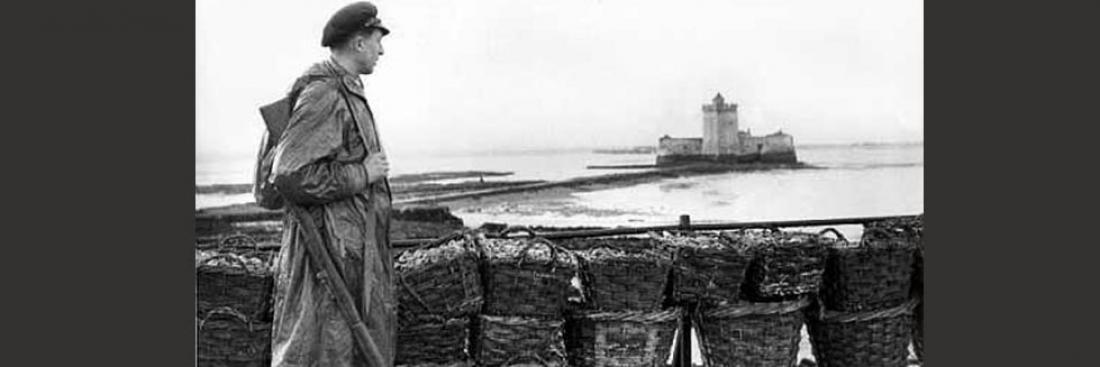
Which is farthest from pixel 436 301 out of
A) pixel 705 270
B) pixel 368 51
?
pixel 705 270

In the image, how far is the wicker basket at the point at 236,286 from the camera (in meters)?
7.79

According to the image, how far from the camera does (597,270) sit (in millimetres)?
7984

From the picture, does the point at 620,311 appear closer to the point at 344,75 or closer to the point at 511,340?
the point at 511,340

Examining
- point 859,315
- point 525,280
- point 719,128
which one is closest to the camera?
point 525,280

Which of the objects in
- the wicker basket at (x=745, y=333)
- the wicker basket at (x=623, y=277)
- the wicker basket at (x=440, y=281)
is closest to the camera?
the wicker basket at (x=440, y=281)

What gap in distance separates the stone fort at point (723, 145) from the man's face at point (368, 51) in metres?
1.76

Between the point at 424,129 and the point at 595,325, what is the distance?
122cm

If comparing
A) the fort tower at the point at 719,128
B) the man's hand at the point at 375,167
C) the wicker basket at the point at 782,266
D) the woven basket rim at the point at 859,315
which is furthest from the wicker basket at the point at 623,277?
the man's hand at the point at 375,167

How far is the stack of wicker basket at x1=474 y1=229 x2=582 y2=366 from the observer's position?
309 inches

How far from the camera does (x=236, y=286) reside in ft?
25.6

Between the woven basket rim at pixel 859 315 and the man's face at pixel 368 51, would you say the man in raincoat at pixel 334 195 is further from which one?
the woven basket rim at pixel 859 315

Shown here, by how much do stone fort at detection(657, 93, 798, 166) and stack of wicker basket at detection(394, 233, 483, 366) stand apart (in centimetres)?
128

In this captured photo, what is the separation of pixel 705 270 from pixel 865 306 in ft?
2.97

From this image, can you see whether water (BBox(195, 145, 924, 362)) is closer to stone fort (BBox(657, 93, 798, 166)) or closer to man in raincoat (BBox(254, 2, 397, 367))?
stone fort (BBox(657, 93, 798, 166))
